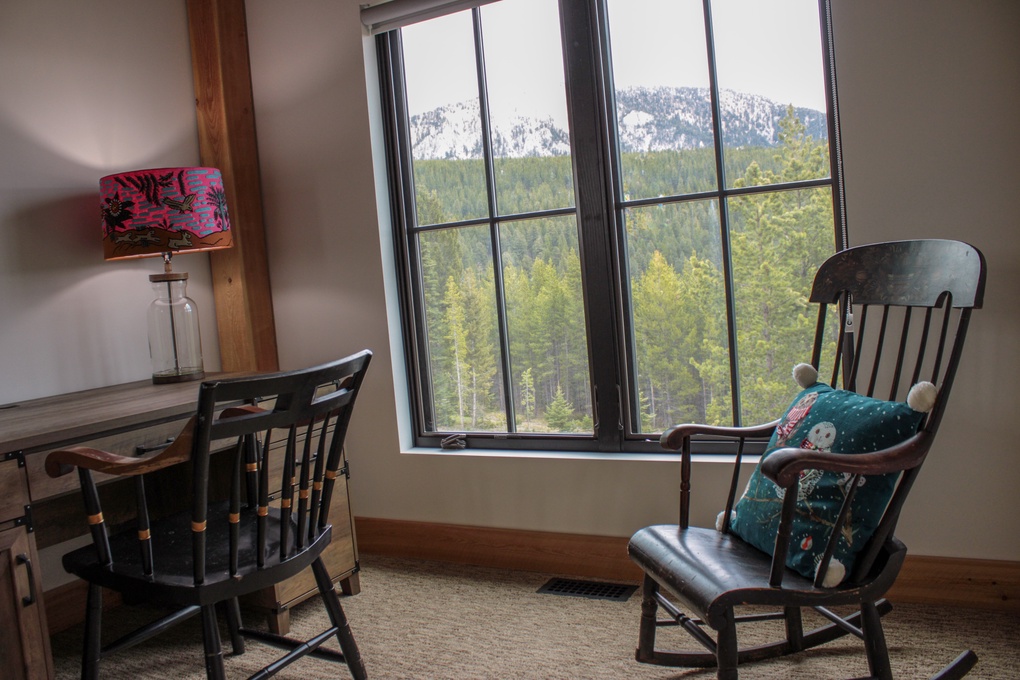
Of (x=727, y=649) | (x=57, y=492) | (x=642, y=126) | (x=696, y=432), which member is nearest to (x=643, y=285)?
(x=642, y=126)

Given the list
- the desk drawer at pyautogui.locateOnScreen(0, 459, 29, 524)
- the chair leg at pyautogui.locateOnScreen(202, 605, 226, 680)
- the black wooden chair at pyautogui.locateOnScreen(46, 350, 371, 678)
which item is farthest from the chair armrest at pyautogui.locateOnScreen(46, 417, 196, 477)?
the chair leg at pyautogui.locateOnScreen(202, 605, 226, 680)

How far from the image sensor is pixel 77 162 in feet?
8.50

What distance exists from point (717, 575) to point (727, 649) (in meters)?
0.13

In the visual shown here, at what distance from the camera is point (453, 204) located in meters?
2.79

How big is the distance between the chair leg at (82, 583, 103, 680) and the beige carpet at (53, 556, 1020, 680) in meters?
0.44

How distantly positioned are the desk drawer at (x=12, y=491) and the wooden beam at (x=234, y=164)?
1275mm

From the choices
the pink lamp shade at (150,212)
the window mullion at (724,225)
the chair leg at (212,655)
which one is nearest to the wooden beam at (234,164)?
the pink lamp shade at (150,212)

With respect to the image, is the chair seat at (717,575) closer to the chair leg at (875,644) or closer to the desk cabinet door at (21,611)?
the chair leg at (875,644)

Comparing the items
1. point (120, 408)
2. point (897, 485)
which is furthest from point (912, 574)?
point (120, 408)

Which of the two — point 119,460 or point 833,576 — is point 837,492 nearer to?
point 833,576

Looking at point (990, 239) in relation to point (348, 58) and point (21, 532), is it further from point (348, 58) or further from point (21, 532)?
point (21, 532)

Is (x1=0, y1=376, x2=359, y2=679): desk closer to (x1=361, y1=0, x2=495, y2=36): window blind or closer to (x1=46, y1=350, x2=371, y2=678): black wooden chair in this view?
(x1=46, y1=350, x2=371, y2=678): black wooden chair

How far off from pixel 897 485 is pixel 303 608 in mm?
1764

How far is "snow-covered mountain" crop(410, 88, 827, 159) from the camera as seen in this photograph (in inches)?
90.1
